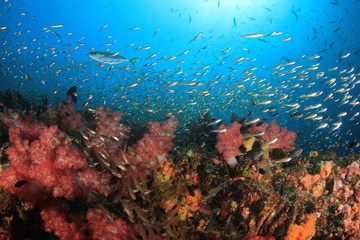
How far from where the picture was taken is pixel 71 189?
350 centimetres

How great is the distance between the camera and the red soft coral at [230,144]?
5.06 m

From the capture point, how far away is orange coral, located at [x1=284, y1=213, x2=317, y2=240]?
363 centimetres

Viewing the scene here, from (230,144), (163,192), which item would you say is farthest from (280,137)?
(163,192)

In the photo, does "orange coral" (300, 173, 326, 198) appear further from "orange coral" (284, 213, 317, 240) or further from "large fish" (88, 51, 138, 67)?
"large fish" (88, 51, 138, 67)

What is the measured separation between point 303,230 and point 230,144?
230 cm

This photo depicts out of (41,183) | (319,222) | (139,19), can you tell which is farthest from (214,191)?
(139,19)

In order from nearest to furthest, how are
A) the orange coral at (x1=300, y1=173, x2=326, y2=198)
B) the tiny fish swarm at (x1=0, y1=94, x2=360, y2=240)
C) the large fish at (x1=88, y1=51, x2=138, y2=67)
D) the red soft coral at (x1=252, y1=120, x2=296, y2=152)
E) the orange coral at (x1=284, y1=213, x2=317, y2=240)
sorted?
the tiny fish swarm at (x1=0, y1=94, x2=360, y2=240) → the orange coral at (x1=284, y1=213, x2=317, y2=240) → the orange coral at (x1=300, y1=173, x2=326, y2=198) → the red soft coral at (x1=252, y1=120, x2=296, y2=152) → the large fish at (x1=88, y1=51, x2=138, y2=67)

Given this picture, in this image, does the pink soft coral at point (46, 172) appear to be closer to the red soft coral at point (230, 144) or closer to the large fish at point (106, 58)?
the red soft coral at point (230, 144)

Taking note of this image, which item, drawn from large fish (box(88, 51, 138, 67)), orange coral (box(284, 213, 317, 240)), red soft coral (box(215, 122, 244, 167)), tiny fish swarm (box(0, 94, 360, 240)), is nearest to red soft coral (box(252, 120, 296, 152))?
tiny fish swarm (box(0, 94, 360, 240))

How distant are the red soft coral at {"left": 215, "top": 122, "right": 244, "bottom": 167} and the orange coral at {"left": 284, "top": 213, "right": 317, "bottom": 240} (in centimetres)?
184

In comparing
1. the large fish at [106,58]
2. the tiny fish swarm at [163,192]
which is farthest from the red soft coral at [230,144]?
the large fish at [106,58]

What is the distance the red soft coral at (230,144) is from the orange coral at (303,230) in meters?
1.84

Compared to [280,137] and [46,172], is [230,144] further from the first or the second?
[46,172]

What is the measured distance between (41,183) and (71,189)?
0.59m
